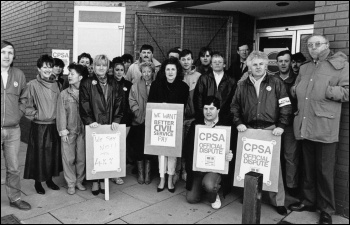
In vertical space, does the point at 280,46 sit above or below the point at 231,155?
above

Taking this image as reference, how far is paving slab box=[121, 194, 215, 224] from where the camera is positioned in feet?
12.0

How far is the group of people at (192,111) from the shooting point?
3.70 m

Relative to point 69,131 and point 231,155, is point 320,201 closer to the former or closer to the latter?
point 231,155

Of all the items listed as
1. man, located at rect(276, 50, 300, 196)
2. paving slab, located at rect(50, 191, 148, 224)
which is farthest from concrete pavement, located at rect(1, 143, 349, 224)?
man, located at rect(276, 50, 300, 196)

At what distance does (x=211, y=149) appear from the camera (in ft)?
13.3

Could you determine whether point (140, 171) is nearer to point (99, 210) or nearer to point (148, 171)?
point (148, 171)

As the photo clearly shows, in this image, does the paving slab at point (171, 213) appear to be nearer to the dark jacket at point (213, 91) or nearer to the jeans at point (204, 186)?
the jeans at point (204, 186)

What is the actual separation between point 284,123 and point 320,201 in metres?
1.03

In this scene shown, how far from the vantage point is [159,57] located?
700 cm

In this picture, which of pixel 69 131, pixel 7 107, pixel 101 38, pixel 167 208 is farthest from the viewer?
pixel 101 38

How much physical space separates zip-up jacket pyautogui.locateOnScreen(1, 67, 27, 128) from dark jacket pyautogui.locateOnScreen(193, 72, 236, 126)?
7.57 ft

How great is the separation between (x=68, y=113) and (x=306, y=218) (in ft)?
11.1

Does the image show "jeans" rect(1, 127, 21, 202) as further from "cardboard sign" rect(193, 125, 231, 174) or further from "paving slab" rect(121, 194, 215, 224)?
"cardboard sign" rect(193, 125, 231, 174)

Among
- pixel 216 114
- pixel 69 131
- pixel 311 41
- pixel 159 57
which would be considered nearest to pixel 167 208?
pixel 216 114
